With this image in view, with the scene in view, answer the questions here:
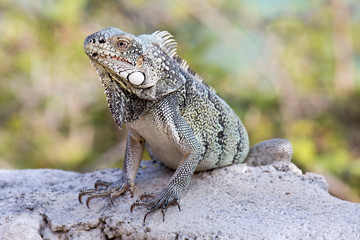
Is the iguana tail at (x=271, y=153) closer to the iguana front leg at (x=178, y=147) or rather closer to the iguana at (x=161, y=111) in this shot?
the iguana at (x=161, y=111)

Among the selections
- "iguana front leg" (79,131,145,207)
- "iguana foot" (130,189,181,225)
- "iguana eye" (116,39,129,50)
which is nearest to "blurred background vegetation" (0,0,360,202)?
"iguana front leg" (79,131,145,207)

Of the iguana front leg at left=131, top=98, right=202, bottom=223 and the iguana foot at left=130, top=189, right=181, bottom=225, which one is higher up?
the iguana front leg at left=131, top=98, right=202, bottom=223

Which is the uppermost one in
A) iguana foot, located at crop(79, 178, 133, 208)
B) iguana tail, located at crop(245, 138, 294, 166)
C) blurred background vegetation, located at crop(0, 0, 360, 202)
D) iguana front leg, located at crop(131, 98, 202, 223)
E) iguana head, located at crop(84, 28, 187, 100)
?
blurred background vegetation, located at crop(0, 0, 360, 202)

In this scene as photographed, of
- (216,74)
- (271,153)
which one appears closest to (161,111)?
(271,153)

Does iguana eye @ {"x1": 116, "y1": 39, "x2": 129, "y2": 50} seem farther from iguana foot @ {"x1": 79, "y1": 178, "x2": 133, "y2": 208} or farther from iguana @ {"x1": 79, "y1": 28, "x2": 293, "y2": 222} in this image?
iguana foot @ {"x1": 79, "y1": 178, "x2": 133, "y2": 208}

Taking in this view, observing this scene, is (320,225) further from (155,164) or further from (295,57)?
(295,57)

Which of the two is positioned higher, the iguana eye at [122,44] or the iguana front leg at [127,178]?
the iguana eye at [122,44]

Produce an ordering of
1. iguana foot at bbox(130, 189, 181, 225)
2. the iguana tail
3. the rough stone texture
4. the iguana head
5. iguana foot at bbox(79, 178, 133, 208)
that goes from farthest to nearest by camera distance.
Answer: the iguana tail, iguana foot at bbox(79, 178, 133, 208), iguana foot at bbox(130, 189, 181, 225), the iguana head, the rough stone texture

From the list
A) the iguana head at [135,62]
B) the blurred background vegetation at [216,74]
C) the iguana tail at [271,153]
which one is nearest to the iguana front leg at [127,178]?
the iguana head at [135,62]
